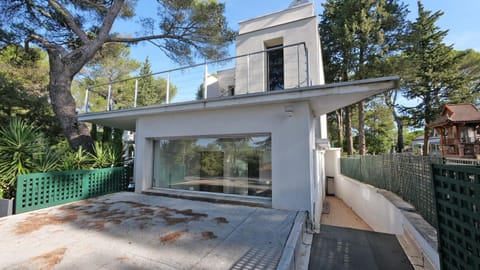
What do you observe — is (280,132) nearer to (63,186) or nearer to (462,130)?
(63,186)

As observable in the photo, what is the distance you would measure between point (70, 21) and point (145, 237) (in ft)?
36.1

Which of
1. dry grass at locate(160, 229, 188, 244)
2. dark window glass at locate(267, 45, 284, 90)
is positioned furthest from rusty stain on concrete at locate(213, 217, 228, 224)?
dark window glass at locate(267, 45, 284, 90)

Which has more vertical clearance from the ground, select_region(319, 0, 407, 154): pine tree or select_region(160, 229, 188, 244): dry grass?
select_region(319, 0, 407, 154): pine tree

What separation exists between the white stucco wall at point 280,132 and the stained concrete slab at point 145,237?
1.65ft

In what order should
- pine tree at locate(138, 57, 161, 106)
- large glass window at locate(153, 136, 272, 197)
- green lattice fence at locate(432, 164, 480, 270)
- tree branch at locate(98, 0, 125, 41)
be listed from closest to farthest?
green lattice fence at locate(432, 164, 480, 270) → large glass window at locate(153, 136, 272, 197) → tree branch at locate(98, 0, 125, 41) → pine tree at locate(138, 57, 161, 106)

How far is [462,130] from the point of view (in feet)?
32.1

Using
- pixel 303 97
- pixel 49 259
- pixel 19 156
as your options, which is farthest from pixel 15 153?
pixel 303 97

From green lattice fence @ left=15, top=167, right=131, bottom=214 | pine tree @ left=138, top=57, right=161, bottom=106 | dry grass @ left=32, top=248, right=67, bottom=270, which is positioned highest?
pine tree @ left=138, top=57, right=161, bottom=106

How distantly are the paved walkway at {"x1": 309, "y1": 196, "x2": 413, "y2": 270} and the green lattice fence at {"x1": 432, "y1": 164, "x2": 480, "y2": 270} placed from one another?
5.15ft

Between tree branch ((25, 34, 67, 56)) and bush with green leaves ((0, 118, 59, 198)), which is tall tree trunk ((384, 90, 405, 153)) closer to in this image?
bush with green leaves ((0, 118, 59, 198))

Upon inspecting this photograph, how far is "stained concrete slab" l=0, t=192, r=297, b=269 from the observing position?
280 centimetres

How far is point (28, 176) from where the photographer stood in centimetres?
527

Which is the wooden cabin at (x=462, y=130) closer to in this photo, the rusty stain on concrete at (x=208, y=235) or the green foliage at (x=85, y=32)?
the green foliage at (x=85, y=32)

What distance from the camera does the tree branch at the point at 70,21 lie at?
891cm
